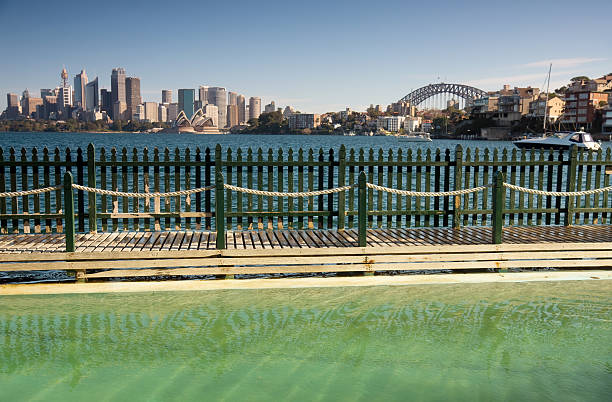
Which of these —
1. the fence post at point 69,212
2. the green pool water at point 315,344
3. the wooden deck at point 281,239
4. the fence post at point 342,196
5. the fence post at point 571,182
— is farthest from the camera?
the fence post at point 571,182

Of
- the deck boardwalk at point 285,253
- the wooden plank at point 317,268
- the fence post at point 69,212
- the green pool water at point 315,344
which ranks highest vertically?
the fence post at point 69,212

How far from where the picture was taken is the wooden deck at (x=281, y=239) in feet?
37.0

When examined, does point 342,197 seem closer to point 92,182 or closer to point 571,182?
point 92,182

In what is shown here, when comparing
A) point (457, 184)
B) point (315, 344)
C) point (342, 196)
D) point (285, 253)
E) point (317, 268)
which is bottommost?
point (315, 344)

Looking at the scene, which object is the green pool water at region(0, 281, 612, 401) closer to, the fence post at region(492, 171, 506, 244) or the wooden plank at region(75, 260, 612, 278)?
the wooden plank at region(75, 260, 612, 278)

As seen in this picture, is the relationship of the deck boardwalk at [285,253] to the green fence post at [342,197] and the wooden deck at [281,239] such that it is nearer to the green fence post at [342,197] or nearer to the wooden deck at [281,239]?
the wooden deck at [281,239]

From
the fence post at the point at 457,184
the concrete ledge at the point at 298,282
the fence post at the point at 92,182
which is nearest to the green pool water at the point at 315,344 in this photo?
the concrete ledge at the point at 298,282

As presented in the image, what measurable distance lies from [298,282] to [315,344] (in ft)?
7.89

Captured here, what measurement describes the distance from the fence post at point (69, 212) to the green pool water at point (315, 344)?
36.8 inches

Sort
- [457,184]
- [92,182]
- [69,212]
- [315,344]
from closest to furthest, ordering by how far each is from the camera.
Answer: [315,344] → [69,212] → [92,182] → [457,184]

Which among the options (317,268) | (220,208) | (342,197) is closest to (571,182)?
(342,197)

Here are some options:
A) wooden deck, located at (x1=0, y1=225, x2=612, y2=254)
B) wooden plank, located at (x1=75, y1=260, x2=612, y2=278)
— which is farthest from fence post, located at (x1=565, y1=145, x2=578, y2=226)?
wooden plank, located at (x1=75, y1=260, x2=612, y2=278)

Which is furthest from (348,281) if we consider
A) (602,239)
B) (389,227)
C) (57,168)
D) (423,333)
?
(57,168)

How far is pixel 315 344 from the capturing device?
845 cm
